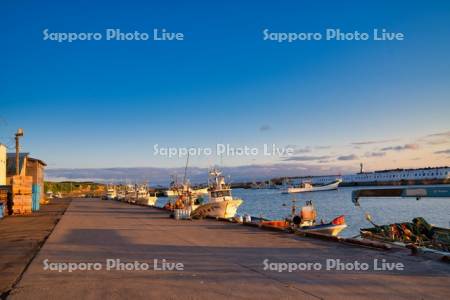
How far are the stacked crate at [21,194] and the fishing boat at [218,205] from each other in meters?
15.1

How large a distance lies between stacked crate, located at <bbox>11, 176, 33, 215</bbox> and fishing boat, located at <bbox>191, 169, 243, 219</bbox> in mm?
15107

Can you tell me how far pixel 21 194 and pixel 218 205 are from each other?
683 inches

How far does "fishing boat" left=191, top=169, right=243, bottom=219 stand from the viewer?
3966cm

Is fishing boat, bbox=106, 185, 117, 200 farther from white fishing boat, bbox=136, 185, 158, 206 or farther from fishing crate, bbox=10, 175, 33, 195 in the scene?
A: fishing crate, bbox=10, 175, 33, 195

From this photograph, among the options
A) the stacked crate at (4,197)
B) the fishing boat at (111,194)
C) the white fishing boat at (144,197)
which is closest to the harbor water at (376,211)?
the white fishing boat at (144,197)

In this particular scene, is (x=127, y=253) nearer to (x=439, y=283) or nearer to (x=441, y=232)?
(x=439, y=283)

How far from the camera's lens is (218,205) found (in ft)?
135

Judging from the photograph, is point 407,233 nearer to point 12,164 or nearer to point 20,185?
point 20,185

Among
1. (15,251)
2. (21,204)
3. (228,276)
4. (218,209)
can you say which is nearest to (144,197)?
(21,204)

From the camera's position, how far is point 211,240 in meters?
19.0

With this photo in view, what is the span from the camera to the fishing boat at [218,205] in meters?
39.7

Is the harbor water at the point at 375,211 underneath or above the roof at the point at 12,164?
underneath

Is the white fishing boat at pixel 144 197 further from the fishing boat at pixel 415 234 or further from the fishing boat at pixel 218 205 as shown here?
the fishing boat at pixel 415 234

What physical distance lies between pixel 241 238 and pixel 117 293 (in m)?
10.8
